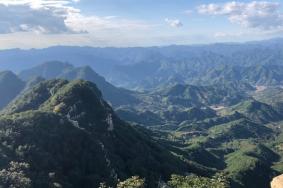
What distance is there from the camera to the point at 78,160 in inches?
7525

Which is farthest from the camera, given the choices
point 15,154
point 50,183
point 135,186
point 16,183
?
point 15,154

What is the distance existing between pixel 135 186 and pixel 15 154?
83127 mm

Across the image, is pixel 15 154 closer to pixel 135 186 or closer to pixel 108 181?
pixel 108 181

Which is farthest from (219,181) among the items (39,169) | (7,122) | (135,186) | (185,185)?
(7,122)

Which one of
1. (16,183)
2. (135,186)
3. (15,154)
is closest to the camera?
(135,186)

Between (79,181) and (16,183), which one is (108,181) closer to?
(79,181)

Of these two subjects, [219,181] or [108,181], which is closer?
[219,181]

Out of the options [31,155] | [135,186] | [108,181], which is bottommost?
[108,181]

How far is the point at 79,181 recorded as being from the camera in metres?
180

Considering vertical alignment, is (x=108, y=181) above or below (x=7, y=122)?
below

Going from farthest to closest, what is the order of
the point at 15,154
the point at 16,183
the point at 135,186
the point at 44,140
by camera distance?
1. the point at 44,140
2. the point at 15,154
3. the point at 16,183
4. the point at 135,186

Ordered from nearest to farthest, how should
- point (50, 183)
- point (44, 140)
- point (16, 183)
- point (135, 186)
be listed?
point (135, 186) < point (16, 183) < point (50, 183) < point (44, 140)

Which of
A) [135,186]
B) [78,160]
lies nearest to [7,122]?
[78,160]

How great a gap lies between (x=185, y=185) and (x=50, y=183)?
7115cm
